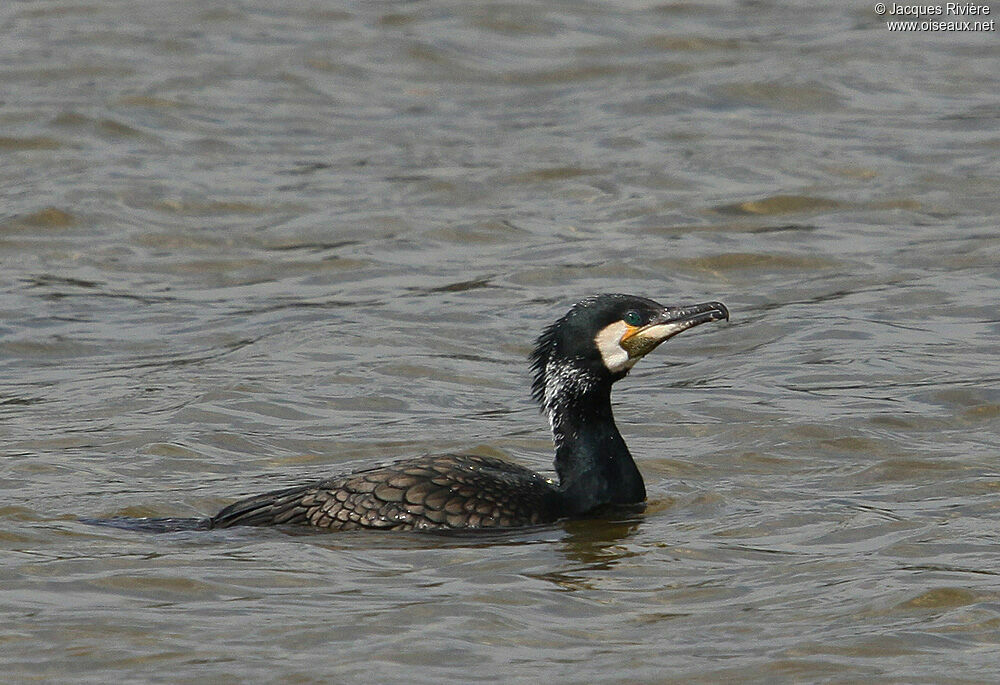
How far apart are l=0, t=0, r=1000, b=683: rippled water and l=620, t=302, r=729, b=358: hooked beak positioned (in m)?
0.83

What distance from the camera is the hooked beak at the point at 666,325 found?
910 centimetres

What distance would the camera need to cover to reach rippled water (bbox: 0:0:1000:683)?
7.57 m

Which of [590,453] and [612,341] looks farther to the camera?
[590,453]

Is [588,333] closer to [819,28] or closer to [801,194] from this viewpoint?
[801,194]

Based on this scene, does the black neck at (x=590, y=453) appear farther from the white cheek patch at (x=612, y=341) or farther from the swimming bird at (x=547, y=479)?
the white cheek patch at (x=612, y=341)

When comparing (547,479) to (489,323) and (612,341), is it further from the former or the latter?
(489,323)

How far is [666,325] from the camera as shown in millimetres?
9125

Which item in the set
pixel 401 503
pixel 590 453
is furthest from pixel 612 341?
pixel 401 503

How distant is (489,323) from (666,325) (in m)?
4.37

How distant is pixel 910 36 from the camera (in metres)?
21.4

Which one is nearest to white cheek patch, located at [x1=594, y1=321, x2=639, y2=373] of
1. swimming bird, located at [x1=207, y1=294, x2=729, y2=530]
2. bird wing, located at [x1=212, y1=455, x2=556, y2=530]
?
swimming bird, located at [x1=207, y1=294, x2=729, y2=530]

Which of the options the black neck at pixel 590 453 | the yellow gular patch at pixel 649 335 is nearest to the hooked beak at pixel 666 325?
the yellow gular patch at pixel 649 335

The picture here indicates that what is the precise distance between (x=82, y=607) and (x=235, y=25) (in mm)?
15008

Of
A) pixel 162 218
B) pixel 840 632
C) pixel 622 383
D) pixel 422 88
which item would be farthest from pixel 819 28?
pixel 840 632
